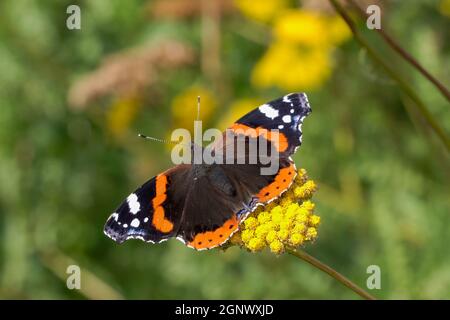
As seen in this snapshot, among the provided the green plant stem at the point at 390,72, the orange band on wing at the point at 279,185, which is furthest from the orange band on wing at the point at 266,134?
the green plant stem at the point at 390,72

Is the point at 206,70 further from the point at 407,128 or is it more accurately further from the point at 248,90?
the point at 407,128

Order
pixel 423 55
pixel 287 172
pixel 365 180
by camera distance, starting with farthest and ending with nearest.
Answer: pixel 365 180 < pixel 423 55 < pixel 287 172

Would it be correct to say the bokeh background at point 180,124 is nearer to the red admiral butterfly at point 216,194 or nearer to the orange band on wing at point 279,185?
the red admiral butterfly at point 216,194

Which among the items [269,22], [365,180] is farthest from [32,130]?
[365,180]

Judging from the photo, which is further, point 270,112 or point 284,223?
point 270,112

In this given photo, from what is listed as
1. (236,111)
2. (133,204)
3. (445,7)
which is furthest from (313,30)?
(133,204)

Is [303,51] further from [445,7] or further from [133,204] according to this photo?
[133,204]
